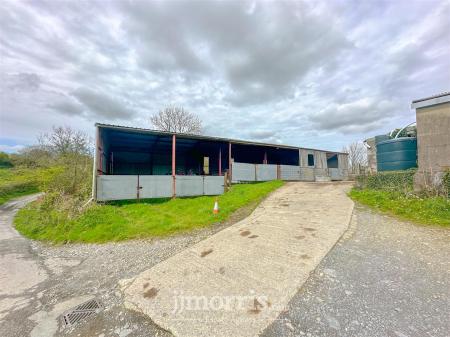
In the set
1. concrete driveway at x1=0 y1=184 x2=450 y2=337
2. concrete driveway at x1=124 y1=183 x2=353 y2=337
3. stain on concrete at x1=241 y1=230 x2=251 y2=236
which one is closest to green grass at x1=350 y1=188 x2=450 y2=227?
concrete driveway at x1=0 y1=184 x2=450 y2=337

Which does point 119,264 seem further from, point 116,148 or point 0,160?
point 0,160

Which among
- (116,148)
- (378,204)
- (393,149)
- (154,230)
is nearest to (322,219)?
(378,204)

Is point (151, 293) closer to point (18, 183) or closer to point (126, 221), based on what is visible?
point (126, 221)

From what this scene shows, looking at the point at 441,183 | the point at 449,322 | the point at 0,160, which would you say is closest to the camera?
the point at 449,322

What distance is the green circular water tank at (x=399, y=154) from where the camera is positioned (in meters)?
8.45

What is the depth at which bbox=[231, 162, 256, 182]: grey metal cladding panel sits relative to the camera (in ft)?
41.4

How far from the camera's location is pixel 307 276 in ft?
9.93

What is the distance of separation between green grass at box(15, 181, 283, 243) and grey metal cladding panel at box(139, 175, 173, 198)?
2.29ft

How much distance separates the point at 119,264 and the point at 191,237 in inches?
69.9

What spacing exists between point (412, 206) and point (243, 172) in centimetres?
836

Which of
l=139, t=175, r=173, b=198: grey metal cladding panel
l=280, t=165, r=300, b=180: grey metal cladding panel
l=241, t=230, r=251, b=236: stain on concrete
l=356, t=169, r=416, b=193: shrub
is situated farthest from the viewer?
l=280, t=165, r=300, b=180: grey metal cladding panel

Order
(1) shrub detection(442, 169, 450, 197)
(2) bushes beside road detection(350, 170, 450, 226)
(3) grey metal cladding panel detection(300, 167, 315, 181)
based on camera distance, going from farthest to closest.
→ (3) grey metal cladding panel detection(300, 167, 315, 181), (1) shrub detection(442, 169, 450, 197), (2) bushes beside road detection(350, 170, 450, 226)

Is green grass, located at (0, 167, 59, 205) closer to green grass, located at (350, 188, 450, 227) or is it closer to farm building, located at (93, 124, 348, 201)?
farm building, located at (93, 124, 348, 201)

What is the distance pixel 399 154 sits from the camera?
870cm
